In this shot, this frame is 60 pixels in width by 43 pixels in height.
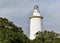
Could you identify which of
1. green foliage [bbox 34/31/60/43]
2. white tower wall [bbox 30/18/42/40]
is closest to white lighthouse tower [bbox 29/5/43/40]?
white tower wall [bbox 30/18/42/40]

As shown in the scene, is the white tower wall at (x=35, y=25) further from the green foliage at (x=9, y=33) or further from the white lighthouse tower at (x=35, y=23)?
the green foliage at (x=9, y=33)

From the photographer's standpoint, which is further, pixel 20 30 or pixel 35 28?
pixel 35 28

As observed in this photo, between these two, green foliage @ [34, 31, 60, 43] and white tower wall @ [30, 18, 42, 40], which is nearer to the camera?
green foliage @ [34, 31, 60, 43]

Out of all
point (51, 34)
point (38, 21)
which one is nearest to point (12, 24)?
point (51, 34)

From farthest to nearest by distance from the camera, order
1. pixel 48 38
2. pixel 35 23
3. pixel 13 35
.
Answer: pixel 35 23 < pixel 48 38 < pixel 13 35

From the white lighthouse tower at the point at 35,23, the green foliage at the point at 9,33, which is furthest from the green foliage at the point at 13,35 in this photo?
the white lighthouse tower at the point at 35,23

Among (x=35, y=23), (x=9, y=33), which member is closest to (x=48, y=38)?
(x=9, y=33)

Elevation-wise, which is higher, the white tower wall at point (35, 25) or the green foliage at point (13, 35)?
the white tower wall at point (35, 25)

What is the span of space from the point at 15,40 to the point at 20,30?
225 inches

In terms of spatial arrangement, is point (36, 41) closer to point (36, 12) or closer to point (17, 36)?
point (17, 36)

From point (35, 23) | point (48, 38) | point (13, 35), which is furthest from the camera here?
point (35, 23)

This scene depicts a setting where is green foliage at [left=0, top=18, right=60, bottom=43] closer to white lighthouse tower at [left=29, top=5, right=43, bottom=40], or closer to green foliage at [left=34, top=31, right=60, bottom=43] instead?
green foliage at [left=34, top=31, right=60, bottom=43]

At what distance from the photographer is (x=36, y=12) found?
54.8 metres

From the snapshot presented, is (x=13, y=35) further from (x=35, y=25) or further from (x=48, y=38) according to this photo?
(x=35, y=25)
